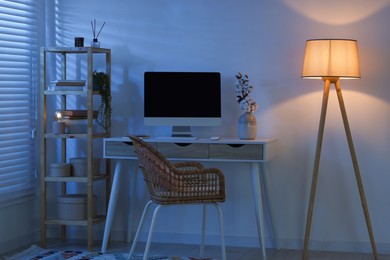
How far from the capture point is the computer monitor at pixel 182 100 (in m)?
5.07

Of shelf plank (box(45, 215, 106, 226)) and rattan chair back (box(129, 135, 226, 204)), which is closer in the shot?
rattan chair back (box(129, 135, 226, 204))

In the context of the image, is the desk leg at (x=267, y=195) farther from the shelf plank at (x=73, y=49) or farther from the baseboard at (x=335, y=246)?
the shelf plank at (x=73, y=49)

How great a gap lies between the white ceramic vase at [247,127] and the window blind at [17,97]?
1562mm

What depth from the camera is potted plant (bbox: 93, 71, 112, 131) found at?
5145 mm

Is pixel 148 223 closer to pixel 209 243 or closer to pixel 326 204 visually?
pixel 209 243

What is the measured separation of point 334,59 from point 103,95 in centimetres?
165

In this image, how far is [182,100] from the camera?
5.10m

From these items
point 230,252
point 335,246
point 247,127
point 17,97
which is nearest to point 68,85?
point 17,97

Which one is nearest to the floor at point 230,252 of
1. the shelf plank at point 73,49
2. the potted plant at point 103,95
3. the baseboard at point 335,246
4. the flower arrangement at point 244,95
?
the baseboard at point 335,246

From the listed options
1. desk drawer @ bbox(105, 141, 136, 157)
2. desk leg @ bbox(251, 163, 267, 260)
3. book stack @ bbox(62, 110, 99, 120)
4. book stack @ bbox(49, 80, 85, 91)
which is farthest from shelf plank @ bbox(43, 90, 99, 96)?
desk leg @ bbox(251, 163, 267, 260)

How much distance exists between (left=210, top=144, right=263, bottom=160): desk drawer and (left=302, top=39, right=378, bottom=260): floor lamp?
38 centimetres

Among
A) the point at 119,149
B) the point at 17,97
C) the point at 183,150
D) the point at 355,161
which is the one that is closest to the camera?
the point at 355,161

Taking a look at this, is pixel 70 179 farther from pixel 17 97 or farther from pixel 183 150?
pixel 183 150

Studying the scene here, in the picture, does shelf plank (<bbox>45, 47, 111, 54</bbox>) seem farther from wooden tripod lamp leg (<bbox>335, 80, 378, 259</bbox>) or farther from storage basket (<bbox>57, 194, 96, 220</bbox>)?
wooden tripod lamp leg (<bbox>335, 80, 378, 259</bbox>)
